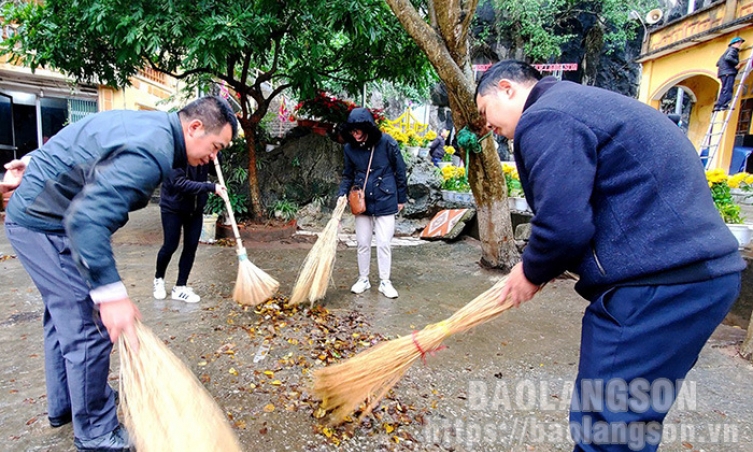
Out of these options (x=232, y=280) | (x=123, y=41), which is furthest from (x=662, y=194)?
(x=123, y=41)

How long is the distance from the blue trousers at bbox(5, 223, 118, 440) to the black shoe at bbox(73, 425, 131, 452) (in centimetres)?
2

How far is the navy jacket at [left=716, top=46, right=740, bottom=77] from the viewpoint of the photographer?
877cm

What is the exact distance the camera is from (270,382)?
252 centimetres

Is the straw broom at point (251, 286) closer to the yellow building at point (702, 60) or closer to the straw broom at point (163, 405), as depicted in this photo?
the straw broom at point (163, 405)

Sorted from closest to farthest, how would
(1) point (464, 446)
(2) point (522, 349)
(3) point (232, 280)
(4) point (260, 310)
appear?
(1) point (464, 446) → (2) point (522, 349) → (4) point (260, 310) → (3) point (232, 280)

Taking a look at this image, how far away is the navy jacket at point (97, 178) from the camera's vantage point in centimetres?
149

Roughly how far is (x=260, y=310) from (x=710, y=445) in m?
3.05

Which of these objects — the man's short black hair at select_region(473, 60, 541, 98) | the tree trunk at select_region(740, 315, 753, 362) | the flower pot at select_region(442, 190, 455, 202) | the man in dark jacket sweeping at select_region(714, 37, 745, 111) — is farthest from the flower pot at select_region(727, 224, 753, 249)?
the man in dark jacket sweeping at select_region(714, 37, 745, 111)

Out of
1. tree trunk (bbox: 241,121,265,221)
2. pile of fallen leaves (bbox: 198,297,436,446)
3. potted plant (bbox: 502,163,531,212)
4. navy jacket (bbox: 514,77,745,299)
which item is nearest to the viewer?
navy jacket (bbox: 514,77,745,299)

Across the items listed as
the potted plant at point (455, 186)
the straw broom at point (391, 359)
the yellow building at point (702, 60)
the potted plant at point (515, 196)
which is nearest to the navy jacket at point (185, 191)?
the straw broom at point (391, 359)

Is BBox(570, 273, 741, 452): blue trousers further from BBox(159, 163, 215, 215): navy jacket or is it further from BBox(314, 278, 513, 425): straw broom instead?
BBox(159, 163, 215, 215): navy jacket

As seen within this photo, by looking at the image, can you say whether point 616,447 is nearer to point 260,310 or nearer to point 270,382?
point 270,382

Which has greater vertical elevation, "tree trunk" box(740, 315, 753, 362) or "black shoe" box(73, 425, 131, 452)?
"tree trunk" box(740, 315, 753, 362)

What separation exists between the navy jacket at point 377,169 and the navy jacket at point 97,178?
2.23 meters
